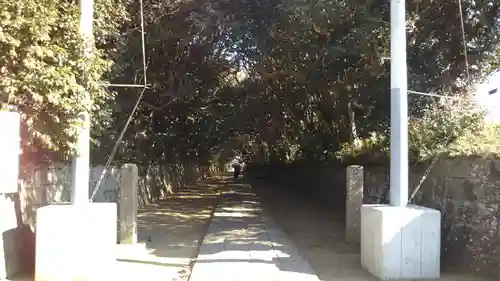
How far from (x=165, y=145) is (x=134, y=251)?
18.3 metres

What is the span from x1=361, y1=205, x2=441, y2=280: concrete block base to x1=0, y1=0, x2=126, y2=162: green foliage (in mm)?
4980

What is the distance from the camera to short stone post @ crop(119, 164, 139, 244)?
12820 millimetres

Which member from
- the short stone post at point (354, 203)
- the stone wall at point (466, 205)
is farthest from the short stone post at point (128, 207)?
the stone wall at point (466, 205)

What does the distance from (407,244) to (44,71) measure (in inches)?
236

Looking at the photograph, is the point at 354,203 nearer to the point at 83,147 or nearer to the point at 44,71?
the point at 83,147

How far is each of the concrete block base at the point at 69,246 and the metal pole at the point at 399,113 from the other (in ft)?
15.8

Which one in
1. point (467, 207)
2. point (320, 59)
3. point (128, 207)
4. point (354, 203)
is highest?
point (320, 59)

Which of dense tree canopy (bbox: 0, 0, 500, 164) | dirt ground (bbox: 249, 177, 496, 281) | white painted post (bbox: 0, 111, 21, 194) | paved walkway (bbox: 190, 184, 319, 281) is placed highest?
dense tree canopy (bbox: 0, 0, 500, 164)

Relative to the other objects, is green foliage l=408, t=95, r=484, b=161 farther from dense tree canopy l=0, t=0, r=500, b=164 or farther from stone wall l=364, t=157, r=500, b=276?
stone wall l=364, t=157, r=500, b=276

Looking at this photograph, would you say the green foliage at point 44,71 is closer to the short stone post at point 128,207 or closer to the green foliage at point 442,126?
the short stone post at point 128,207

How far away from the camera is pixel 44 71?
27.3 ft

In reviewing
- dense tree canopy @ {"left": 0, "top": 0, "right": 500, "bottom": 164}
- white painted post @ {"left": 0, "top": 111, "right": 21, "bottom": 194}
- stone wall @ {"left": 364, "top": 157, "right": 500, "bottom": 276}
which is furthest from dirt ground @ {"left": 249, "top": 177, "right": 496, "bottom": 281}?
white painted post @ {"left": 0, "top": 111, "right": 21, "bottom": 194}

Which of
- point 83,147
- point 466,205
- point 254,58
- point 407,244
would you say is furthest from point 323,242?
point 83,147

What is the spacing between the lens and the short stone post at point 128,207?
42.1 ft
